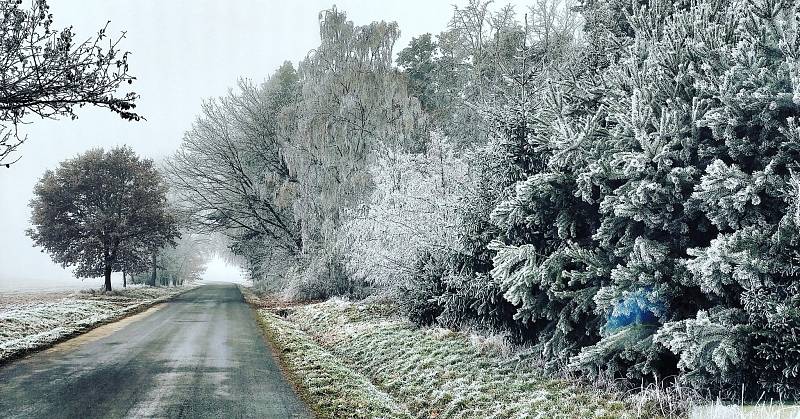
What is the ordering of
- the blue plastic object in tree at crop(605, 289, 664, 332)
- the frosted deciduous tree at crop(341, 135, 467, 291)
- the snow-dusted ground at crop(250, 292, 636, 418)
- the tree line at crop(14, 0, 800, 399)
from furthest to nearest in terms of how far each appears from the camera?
1. the frosted deciduous tree at crop(341, 135, 467, 291)
2. the snow-dusted ground at crop(250, 292, 636, 418)
3. the blue plastic object in tree at crop(605, 289, 664, 332)
4. the tree line at crop(14, 0, 800, 399)

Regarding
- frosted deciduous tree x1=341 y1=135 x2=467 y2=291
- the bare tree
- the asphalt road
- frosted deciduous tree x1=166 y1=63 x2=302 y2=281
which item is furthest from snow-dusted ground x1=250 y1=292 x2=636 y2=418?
frosted deciduous tree x1=166 y1=63 x2=302 y2=281

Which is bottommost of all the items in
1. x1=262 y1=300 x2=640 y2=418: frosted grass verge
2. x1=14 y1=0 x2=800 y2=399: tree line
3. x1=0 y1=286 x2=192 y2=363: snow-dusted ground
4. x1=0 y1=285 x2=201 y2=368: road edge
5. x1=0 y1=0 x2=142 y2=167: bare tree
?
x1=262 y1=300 x2=640 y2=418: frosted grass verge

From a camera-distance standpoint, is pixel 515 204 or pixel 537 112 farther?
pixel 537 112

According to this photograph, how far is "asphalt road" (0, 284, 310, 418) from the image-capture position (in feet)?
21.8

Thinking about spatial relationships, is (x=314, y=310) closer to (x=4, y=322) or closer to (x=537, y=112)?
(x=4, y=322)

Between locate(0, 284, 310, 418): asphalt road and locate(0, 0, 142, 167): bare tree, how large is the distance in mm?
3523

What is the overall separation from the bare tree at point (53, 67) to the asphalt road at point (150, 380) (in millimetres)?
3523

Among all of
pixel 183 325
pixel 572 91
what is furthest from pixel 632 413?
pixel 183 325

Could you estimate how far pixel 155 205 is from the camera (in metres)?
29.7

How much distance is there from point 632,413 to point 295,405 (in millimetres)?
4261

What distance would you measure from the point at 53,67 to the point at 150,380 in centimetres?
500

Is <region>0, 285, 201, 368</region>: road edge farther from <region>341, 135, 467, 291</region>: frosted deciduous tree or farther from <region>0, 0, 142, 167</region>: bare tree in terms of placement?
<region>341, 135, 467, 291</region>: frosted deciduous tree

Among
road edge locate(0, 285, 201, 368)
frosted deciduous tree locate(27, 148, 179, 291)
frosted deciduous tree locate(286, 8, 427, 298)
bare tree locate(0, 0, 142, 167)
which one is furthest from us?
frosted deciduous tree locate(27, 148, 179, 291)

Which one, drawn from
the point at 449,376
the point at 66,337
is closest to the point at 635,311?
the point at 449,376
